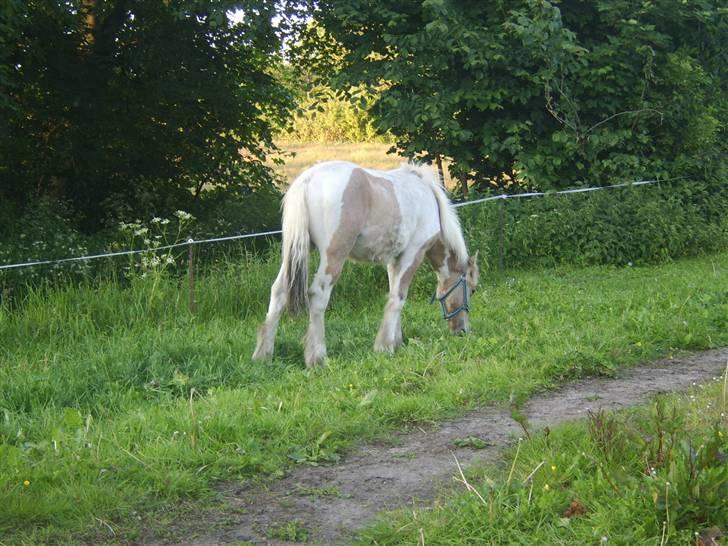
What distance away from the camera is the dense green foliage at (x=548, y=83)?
44.3 feet

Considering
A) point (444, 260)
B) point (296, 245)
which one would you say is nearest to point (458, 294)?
point (444, 260)

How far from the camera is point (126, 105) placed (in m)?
15.9

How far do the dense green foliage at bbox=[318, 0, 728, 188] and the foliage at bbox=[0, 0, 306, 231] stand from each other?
2.30 m

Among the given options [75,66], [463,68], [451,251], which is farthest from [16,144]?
[451,251]

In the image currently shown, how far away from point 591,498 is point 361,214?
11.8 ft

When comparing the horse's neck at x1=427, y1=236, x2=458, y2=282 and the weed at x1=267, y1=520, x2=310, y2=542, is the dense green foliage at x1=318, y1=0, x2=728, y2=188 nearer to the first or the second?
the horse's neck at x1=427, y1=236, x2=458, y2=282

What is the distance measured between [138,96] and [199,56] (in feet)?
4.39

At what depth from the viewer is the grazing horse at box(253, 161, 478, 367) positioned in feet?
22.6

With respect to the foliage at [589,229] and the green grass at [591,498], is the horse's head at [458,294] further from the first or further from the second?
the green grass at [591,498]

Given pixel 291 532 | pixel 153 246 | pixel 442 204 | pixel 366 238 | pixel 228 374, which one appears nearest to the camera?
pixel 291 532

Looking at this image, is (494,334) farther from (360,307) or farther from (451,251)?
(360,307)

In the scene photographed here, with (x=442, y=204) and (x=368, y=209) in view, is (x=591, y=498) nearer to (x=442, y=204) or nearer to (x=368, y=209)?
(x=368, y=209)

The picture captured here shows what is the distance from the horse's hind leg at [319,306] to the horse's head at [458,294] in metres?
1.53

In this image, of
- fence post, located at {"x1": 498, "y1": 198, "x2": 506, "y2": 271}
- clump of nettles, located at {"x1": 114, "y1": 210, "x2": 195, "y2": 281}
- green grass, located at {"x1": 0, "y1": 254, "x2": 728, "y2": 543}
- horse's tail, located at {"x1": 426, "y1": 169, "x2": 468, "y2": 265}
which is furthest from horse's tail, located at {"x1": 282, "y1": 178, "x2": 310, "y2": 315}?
fence post, located at {"x1": 498, "y1": 198, "x2": 506, "y2": 271}
